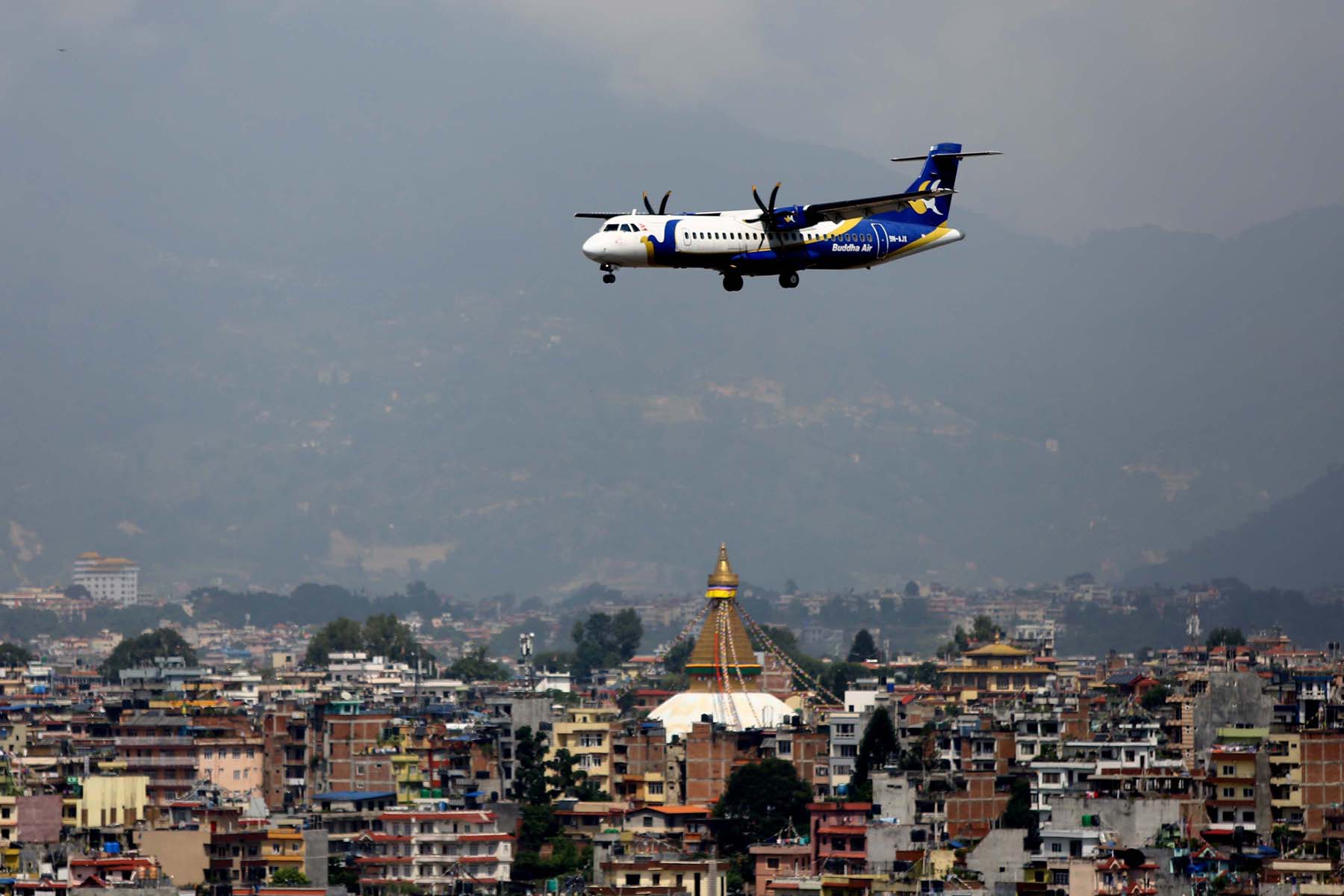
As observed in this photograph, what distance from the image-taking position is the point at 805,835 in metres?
99.5

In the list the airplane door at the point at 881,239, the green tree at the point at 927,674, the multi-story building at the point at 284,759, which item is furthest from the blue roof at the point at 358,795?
the green tree at the point at 927,674

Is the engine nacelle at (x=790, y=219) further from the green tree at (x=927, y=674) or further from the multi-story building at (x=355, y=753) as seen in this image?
the green tree at (x=927, y=674)

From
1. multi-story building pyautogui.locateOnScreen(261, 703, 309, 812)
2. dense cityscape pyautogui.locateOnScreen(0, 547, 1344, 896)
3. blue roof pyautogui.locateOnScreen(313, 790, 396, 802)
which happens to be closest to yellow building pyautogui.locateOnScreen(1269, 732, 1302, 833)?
dense cityscape pyautogui.locateOnScreen(0, 547, 1344, 896)

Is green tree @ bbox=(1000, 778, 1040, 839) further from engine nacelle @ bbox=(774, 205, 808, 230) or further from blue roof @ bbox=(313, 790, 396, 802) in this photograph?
engine nacelle @ bbox=(774, 205, 808, 230)

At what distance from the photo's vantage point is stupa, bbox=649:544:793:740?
140125 millimetres

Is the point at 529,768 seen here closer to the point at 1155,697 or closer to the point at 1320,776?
the point at 1155,697

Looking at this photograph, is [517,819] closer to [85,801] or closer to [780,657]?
[85,801]

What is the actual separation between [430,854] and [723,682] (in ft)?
195

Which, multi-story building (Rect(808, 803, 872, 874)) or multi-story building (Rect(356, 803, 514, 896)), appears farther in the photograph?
multi-story building (Rect(356, 803, 514, 896))

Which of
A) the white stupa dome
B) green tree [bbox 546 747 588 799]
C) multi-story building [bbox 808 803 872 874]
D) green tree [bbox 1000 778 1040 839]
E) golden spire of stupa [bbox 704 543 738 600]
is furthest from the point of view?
golden spire of stupa [bbox 704 543 738 600]

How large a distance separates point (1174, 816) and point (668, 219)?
3100 cm

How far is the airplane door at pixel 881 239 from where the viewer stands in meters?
65.4

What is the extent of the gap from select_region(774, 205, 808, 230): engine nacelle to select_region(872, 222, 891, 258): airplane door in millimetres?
3487

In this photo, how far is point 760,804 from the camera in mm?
103438
